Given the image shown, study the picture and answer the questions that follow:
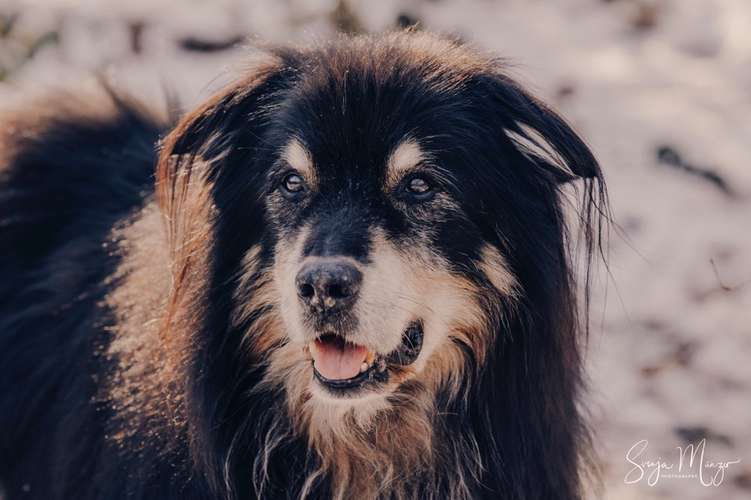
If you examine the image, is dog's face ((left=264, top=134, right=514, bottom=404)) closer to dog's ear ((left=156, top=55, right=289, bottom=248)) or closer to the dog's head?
the dog's head

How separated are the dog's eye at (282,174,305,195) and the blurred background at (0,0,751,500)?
1469mm

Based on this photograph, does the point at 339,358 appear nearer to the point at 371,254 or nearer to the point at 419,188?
the point at 371,254

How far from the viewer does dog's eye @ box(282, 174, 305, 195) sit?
3010 mm

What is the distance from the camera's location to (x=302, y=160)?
298 centimetres

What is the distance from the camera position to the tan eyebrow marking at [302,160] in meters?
2.98

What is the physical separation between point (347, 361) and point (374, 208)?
0.42m

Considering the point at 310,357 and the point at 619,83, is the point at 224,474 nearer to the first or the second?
the point at 310,357

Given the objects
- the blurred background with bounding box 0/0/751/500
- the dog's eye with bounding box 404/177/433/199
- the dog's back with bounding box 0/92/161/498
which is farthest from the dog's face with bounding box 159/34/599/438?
the blurred background with bounding box 0/0/751/500
